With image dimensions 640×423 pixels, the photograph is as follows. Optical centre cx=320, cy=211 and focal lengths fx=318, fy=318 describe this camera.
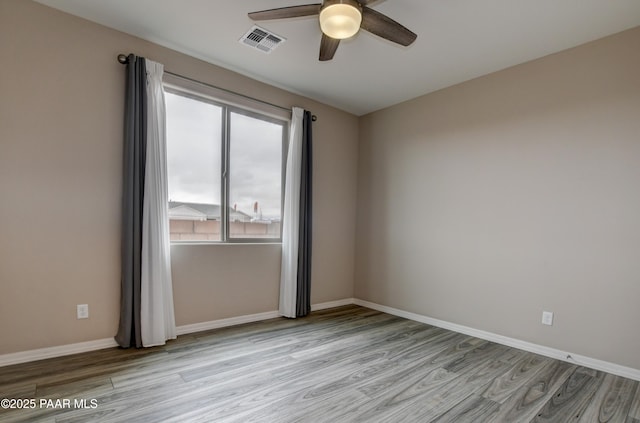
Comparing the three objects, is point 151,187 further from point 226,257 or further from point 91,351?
point 91,351

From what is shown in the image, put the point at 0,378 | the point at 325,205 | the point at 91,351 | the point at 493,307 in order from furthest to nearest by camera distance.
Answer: the point at 325,205 < the point at 493,307 < the point at 91,351 < the point at 0,378

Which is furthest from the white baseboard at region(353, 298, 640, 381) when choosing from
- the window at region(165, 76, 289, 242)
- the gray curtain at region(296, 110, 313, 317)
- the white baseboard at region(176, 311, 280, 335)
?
the window at region(165, 76, 289, 242)

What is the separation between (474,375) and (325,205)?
2.55 meters

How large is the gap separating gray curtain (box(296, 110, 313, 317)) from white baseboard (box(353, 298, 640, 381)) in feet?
3.82

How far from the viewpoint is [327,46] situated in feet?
7.91

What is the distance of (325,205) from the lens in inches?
169

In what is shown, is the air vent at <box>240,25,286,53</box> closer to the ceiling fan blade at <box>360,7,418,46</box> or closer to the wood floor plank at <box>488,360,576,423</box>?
the ceiling fan blade at <box>360,7,418,46</box>

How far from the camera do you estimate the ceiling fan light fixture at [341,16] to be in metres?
1.85

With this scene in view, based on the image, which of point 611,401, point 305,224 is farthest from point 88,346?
point 611,401

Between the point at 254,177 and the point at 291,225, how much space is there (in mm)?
705

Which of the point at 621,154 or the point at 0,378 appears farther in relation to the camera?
the point at 621,154

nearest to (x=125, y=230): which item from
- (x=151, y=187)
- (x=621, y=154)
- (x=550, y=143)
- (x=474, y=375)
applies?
(x=151, y=187)

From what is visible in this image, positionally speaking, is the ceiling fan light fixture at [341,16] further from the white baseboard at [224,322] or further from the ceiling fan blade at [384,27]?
the white baseboard at [224,322]

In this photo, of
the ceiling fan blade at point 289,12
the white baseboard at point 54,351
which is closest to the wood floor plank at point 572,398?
the ceiling fan blade at point 289,12
